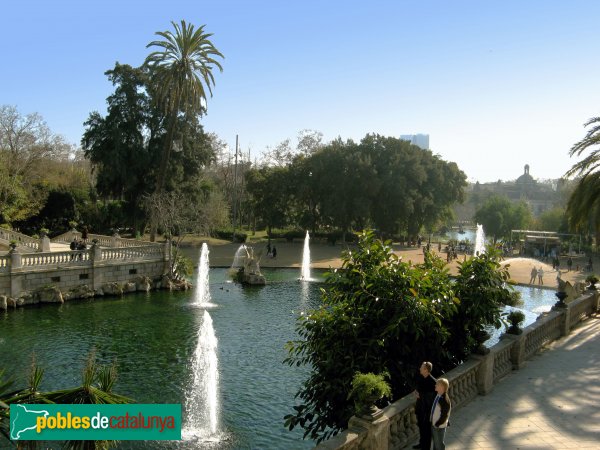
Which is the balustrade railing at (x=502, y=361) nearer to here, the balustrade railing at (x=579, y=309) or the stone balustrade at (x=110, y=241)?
the balustrade railing at (x=579, y=309)

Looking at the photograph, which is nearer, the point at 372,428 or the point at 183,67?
the point at 372,428

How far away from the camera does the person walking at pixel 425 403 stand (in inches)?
316

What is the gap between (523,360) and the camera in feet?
44.2

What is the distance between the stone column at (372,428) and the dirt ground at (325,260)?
29.6 meters

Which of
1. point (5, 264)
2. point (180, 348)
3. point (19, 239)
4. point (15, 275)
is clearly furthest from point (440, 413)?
point (19, 239)

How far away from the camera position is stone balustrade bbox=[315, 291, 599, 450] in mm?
7168

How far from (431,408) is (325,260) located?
1566 inches

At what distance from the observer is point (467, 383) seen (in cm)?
1037

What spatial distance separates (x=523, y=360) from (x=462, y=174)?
54.2m

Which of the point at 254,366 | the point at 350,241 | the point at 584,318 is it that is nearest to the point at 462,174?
the point at 350,241

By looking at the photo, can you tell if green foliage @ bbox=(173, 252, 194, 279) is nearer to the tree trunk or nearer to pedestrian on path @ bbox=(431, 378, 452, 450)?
the tree trunk

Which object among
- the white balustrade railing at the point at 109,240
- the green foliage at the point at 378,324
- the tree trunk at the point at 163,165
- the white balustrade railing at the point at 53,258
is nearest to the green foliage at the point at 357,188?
the tree trunk at the point at 163,165

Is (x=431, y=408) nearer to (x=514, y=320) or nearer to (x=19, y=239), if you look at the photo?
(x=514, y=320)

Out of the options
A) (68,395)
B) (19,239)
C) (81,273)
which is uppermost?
(19,239)
